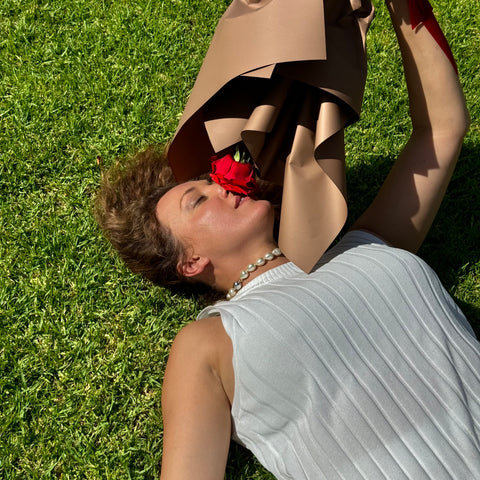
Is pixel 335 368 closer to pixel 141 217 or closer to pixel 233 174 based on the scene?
pixel 233 174

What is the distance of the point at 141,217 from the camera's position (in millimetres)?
3107

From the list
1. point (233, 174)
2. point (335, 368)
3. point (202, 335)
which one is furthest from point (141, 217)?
point (335, 368)

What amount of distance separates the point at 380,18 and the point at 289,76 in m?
2.31

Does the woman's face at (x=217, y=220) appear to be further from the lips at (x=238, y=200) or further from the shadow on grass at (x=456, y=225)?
the shadow on grass at (x=456, y=225)

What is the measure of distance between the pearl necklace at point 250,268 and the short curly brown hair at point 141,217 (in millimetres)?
322

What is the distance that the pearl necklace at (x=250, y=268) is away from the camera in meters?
2.81

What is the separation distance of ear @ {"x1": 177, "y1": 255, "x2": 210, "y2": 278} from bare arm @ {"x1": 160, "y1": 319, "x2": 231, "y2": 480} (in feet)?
1.55

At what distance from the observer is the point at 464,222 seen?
3580 mm

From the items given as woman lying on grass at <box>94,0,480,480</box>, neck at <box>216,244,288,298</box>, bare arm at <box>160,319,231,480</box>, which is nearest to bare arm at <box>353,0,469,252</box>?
woman lying on grass at <box>94,0,480,480</box>

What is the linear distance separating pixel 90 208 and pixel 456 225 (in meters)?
2.25

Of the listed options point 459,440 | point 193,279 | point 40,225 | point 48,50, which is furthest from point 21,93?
A: point 459,440

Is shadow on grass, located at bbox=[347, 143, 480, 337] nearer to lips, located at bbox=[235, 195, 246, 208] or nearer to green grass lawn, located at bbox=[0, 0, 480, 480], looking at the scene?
green grass lawn, located at bbox=[0, 0, 480, 480]

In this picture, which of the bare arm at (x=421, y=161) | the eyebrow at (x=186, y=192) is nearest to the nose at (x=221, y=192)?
the eyebrow at (x=186, y=192)

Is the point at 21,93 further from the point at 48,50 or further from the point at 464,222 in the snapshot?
the point at 464,222
